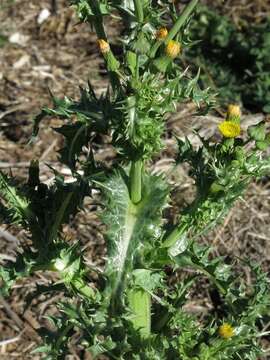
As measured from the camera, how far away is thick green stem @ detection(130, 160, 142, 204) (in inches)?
89.9

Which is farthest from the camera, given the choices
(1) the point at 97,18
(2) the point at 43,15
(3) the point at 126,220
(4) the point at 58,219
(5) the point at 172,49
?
(2) the point at 43,15

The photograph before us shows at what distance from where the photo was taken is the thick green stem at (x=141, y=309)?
8.39ft

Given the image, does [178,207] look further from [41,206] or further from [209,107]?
[209,107]

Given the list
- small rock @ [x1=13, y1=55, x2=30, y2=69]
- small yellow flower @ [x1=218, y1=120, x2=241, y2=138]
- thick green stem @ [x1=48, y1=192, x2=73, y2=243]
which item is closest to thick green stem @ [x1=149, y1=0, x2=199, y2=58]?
small yellow flower @ [x1=218, y1=120, x2=241, y2=138]

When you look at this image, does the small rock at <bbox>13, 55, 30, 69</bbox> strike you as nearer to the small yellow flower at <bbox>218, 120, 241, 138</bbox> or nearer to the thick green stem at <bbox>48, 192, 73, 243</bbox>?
the thick green stem at <bbox>48, 192, 73, 243</bbox>

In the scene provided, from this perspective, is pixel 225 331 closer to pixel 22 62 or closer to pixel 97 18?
pixel 97 18

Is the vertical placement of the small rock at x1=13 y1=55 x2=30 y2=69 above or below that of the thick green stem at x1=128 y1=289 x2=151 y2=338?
below

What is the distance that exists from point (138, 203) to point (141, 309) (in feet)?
1.49

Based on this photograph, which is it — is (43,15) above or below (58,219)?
below

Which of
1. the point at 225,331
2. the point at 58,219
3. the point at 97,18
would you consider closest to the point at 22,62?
the point at 58,219

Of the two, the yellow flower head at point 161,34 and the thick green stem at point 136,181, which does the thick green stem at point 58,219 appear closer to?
the thick green stem at point 136,181

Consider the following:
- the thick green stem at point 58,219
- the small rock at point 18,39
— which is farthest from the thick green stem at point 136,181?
the small rock at point 18,39

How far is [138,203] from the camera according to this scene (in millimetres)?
2379

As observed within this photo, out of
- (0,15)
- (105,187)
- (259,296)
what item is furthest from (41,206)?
(0,15)
